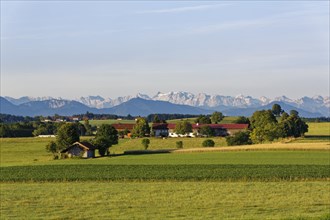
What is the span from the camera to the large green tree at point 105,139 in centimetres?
9825

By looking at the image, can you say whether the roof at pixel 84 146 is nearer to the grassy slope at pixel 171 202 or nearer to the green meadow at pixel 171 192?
the green meadow at pixel 171 192

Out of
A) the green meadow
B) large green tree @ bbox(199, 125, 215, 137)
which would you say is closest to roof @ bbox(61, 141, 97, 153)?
the green meadow

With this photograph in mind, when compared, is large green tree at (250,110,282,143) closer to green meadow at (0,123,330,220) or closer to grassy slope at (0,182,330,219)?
green meadow at (0,123,330,220)

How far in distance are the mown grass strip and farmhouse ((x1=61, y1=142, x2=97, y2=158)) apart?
2885 centimetres

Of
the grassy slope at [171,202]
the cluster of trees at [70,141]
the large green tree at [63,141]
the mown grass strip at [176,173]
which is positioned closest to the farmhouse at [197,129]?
the cluster of trees at [70,141]

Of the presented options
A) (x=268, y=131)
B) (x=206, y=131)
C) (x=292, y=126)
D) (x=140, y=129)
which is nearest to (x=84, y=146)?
(x=268, y=131)

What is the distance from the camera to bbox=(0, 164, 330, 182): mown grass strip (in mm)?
52938

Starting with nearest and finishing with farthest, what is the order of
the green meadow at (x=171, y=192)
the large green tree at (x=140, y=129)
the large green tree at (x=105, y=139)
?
the green meadow at (x=171, y=192), the large green tree at (x=105, y=139), the large green tree at (x=140, y=129)

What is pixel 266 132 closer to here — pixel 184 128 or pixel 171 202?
pixel 184 128

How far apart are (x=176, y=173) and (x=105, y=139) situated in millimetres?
44842

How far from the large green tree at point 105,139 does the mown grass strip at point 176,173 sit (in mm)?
31304

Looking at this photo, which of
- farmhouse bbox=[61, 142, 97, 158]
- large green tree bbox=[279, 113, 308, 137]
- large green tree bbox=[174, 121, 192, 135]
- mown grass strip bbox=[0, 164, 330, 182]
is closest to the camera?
mown grass strip bbox=[0, 164, 330, 182]

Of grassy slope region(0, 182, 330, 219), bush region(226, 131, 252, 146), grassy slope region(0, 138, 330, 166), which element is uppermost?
bush region(226, 131, 252, 146)

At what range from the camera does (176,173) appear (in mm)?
57156
